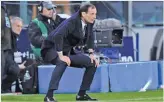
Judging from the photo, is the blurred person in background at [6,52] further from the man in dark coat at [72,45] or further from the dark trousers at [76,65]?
the dark trousers at [76,65]

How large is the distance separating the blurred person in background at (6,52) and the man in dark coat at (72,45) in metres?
0.52

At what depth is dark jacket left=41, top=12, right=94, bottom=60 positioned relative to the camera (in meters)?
8.94

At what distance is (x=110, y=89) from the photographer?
11.8 metres

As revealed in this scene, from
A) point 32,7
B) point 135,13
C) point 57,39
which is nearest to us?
point 57,39

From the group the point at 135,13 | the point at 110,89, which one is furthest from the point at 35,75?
the point at 135,13

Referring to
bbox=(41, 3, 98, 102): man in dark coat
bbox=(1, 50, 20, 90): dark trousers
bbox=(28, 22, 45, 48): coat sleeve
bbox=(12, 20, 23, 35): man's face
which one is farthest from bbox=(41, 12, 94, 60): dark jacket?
bbox=(28, 22, 45, 48): coat sleeve

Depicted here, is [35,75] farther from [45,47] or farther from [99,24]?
[45,47]

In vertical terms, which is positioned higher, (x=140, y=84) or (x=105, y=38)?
(x=105, y=38)

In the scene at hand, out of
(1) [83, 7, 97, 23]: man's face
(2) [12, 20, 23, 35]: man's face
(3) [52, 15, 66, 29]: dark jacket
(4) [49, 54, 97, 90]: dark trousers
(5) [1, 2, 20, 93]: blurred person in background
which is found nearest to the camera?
(4) [49, 54, 97, 90]: dark trousers

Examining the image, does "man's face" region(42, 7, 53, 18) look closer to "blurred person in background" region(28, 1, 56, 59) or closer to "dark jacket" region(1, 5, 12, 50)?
"blurred person in background" region(28, 1, 56, 59)

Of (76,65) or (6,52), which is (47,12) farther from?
(76,65)

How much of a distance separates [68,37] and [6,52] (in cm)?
102

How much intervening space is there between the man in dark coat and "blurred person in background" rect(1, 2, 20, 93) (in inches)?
20.3

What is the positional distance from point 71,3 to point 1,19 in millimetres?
5894
